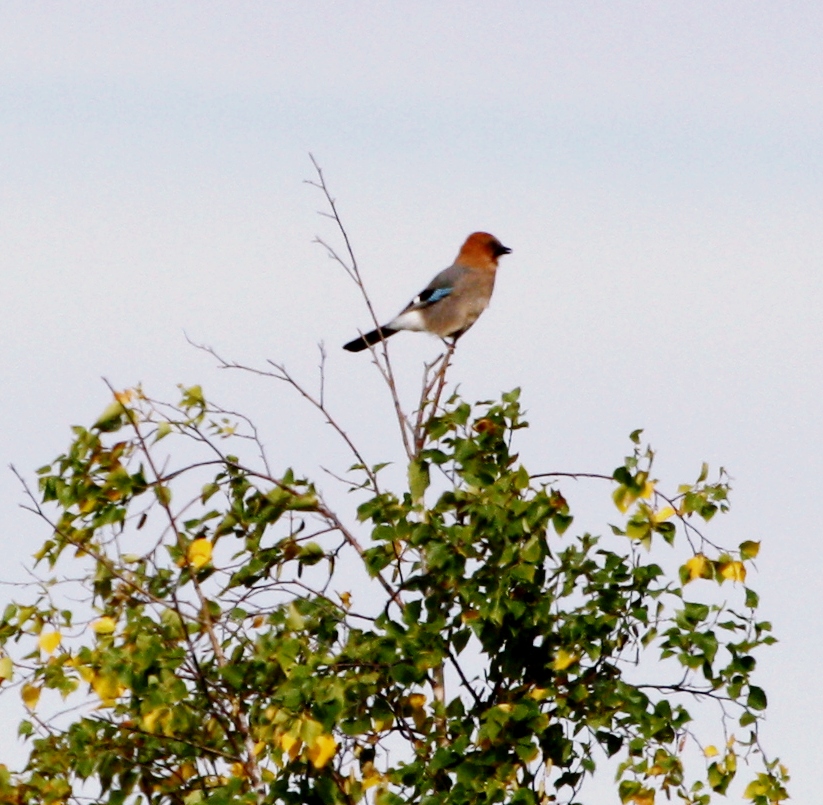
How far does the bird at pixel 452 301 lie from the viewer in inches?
400

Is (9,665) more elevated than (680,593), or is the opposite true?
(680,593)

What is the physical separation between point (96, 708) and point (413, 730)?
3.61 feet

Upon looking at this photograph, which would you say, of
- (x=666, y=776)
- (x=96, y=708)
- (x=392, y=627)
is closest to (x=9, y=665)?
(x=96, y=708)

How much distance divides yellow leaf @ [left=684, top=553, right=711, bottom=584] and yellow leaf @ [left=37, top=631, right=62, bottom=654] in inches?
83.0

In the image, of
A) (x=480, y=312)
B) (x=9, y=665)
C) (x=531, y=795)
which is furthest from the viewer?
(x=480, y=312)

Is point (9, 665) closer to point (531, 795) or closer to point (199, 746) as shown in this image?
point (199, 746)

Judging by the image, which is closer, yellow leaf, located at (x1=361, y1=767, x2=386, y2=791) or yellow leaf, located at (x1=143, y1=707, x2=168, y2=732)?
yellow leaf, located at (x1=143, y1=707, x2=168, y2=732)

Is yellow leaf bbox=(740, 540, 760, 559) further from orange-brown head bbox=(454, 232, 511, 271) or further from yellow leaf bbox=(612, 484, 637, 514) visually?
orange-brown head bbox=(454, 232, 511, 271)

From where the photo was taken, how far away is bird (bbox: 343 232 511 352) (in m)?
10.2

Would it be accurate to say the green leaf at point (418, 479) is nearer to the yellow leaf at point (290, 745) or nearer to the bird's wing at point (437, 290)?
the yellow leaf at point (290, 745)

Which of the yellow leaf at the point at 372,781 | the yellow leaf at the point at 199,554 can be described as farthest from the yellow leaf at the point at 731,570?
the yellow leaf at the point at 199,554

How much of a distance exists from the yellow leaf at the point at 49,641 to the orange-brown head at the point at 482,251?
628 centimetres

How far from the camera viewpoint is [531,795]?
4.72m

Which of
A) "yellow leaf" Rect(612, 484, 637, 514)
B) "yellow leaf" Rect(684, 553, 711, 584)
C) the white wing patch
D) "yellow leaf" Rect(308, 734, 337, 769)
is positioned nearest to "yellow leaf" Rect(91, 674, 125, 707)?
"yellow leaf" Rect(308, 734, 337, 769)
